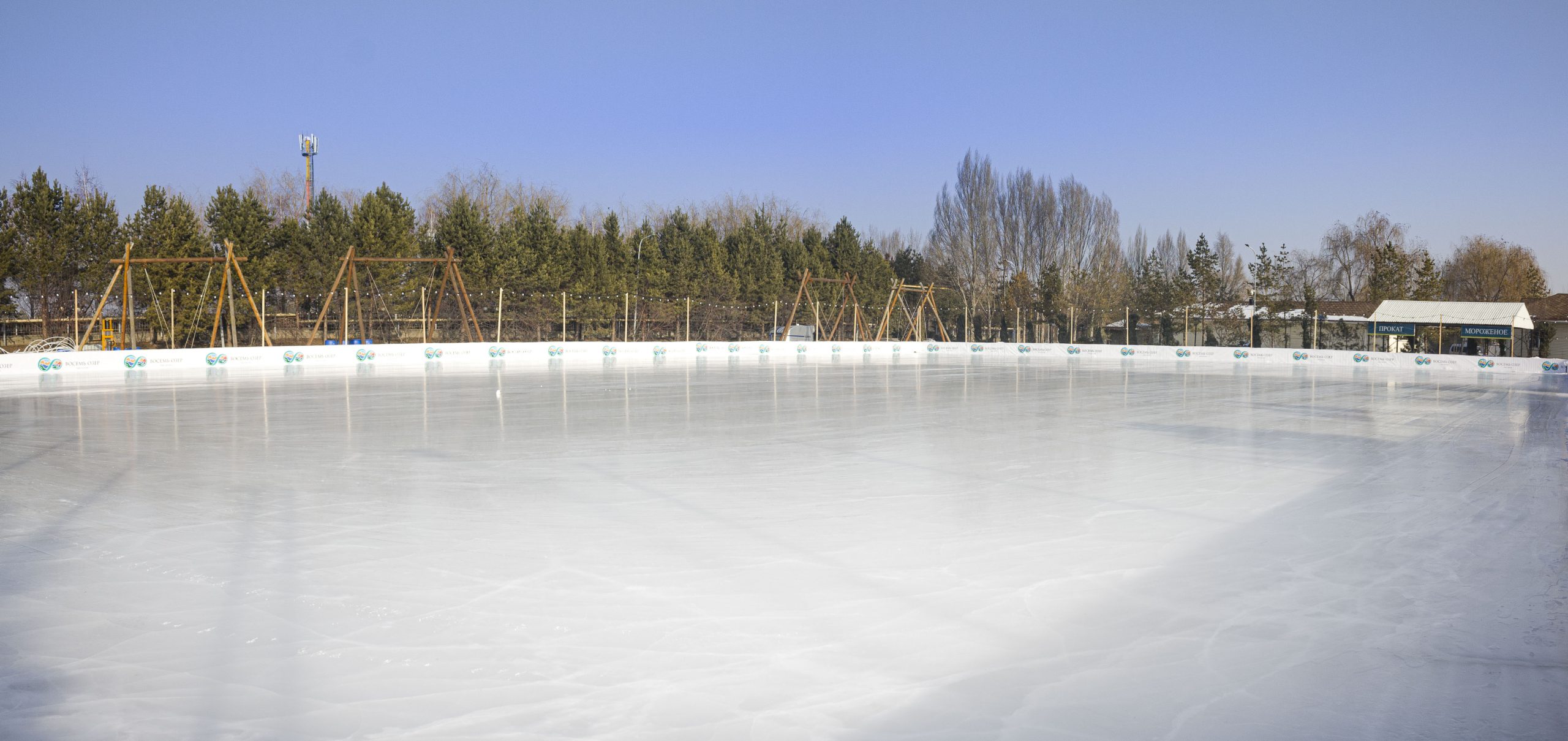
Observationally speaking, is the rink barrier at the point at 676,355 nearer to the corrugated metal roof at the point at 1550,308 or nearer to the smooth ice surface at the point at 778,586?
the smooth ice surface at the point at 778,586

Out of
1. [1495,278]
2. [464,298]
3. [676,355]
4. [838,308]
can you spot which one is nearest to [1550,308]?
[1495,278]

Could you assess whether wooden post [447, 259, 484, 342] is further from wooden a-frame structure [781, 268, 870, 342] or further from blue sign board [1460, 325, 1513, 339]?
blue sign board [1460, 325, 1513, 339]

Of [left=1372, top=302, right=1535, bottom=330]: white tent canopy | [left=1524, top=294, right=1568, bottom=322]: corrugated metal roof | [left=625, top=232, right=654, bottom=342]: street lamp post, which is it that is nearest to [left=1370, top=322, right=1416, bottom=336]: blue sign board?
[left=1372, top=302, right=1535, bottom=330]: white tent canopy

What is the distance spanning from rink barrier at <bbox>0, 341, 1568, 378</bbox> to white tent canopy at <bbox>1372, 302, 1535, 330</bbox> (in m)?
5.80

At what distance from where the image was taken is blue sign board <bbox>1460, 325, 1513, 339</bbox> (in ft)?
117

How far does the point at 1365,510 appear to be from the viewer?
287 inches

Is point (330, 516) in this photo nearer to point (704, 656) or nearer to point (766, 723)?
point (704, 656)

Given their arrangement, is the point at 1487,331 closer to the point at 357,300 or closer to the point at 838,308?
the point at 838,308

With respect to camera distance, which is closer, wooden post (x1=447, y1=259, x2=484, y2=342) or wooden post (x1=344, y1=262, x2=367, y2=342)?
wooden post (x1=344, y1=262, x2=367, y2=342)

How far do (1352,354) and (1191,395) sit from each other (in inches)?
697

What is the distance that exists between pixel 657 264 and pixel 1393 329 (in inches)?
1220

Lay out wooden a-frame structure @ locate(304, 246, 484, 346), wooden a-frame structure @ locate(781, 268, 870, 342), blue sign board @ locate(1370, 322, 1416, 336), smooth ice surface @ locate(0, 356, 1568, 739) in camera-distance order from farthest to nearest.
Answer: wooden a-frame structure @ locate(781, 268, 870, 342) < blue sign board @ locate(1370, 322, 1416, 336) < wooden a-frame structure @ locate(304, 246, 484, 346) < smooth ice surface @ locate(0, 356, 1568, 739)

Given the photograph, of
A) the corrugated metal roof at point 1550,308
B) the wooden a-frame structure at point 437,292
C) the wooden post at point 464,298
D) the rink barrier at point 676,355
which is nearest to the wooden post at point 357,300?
the wooden a-frame structure at point 437,292

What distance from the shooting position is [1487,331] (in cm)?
3625
